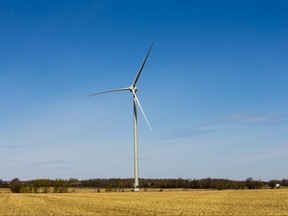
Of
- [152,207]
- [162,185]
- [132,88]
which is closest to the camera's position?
[152,207]

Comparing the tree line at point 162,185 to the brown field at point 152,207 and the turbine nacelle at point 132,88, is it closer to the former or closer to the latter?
the turbine nacelle at point 132,88

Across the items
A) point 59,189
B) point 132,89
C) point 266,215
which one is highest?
point 132,89

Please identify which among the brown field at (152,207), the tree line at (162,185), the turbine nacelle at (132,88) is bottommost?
the brown field at (152,207)

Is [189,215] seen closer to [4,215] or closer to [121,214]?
[121,214]

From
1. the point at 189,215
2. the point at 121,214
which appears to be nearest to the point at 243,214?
the point at 189,215

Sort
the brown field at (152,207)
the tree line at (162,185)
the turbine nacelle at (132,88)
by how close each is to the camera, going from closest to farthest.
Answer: the brown field at (152,207), the turbine nacelle at (132,88), the tree line at (162,185)

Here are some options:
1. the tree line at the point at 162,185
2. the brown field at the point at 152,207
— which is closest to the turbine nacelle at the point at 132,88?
the brown field at the point at 152,207

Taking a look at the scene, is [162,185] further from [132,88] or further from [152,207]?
[152,207]

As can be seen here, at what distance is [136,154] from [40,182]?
353 feet

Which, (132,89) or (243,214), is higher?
(132,89)

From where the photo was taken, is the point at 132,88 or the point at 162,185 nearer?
the point at 132,88

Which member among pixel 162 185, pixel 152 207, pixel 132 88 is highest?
pixel 132 88

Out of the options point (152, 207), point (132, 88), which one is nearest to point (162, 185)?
point (132, 88)

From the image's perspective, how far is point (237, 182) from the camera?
17500cm
